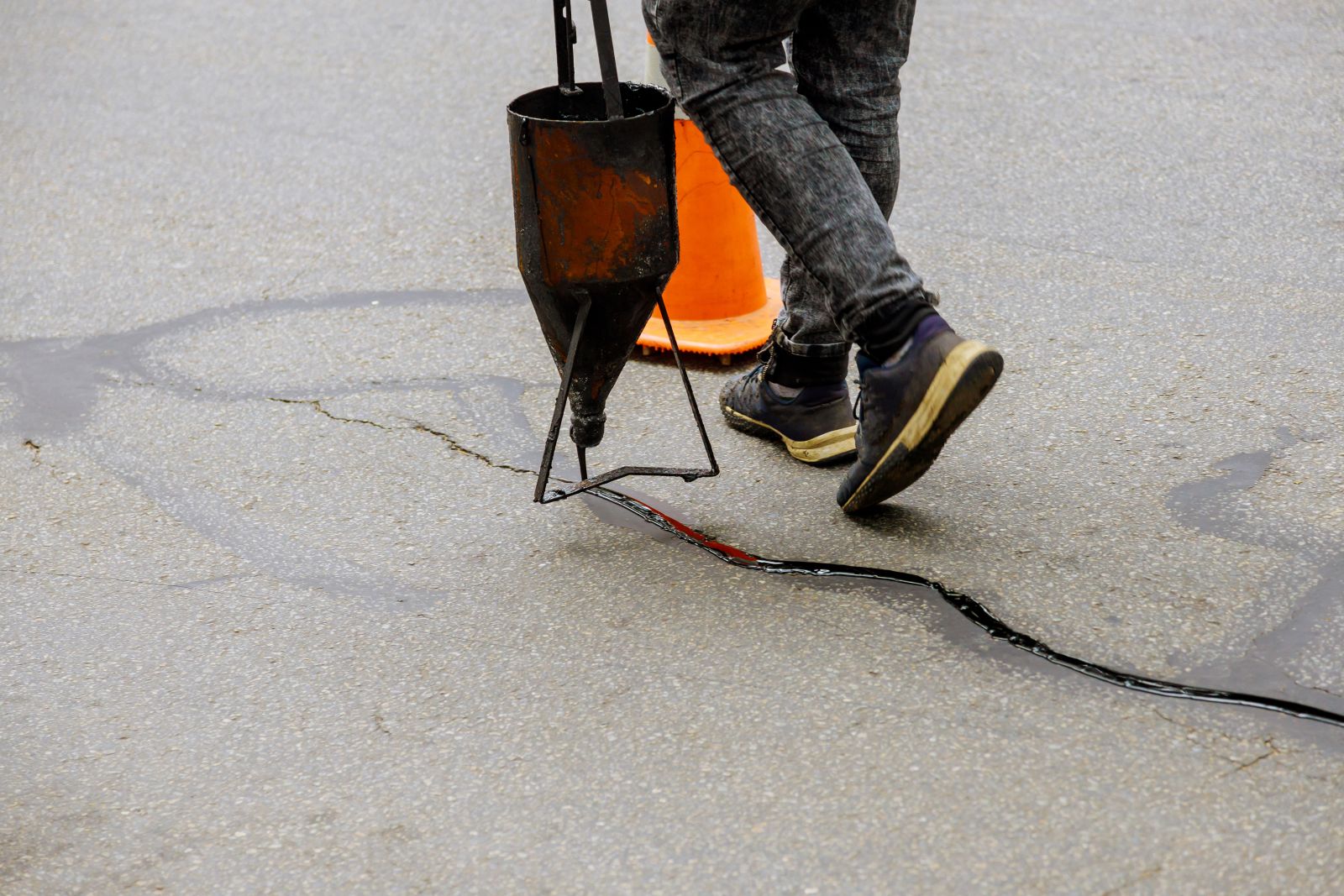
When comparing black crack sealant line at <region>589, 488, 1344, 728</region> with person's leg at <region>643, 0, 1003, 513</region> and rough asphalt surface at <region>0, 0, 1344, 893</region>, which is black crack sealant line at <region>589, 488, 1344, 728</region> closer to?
rough asphalt surface at <region>0, 0, 1344, 893</region>

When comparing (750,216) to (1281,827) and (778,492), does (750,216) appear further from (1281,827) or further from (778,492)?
(1281,827)

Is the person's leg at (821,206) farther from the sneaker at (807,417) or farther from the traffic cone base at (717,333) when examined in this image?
the traffic cone base at (717,333)

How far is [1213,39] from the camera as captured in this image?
19.2ft

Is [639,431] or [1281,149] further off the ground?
[1281,149]

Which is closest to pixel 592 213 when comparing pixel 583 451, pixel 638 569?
pixel 583 451

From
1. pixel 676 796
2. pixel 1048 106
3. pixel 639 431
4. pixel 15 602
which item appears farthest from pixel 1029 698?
pixel 1048 106

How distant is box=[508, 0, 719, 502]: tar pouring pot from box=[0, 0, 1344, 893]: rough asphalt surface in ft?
1.11

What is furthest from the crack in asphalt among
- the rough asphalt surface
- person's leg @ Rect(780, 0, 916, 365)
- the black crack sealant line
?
person's leg @ Rect(780, 0, 916, 365)

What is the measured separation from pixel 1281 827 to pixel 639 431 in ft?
5.36

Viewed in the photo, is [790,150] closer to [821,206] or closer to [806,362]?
[821,206]

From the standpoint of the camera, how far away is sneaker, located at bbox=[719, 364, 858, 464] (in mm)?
2875

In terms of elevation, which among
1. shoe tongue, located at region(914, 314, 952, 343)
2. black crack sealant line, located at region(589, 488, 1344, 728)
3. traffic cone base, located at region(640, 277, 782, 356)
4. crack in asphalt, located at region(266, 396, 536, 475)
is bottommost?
crack in asphalt, located at region(266, 396, 536, 475)

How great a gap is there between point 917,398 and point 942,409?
49 mm

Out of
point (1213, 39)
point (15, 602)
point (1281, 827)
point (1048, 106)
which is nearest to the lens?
point (1281, 827)
